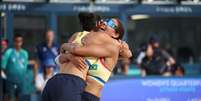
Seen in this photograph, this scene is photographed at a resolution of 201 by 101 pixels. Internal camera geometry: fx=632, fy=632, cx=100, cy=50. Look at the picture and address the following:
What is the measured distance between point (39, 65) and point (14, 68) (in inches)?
37.3

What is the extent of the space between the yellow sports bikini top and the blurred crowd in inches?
229

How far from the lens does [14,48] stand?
40.7 feet

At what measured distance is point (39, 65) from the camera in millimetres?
12938

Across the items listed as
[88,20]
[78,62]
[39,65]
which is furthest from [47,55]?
[78,62]

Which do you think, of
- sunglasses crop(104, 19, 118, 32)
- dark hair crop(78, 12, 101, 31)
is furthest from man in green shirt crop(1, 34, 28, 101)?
sunglasses crop(104, 19, 118, 32)

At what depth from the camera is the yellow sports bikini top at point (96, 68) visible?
18.4 ft

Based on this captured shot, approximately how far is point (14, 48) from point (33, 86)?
3.20 ft

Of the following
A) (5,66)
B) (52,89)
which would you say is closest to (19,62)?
(5,66)

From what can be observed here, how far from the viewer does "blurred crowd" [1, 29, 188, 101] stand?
1206 centimetres

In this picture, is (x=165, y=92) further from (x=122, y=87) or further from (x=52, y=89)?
(x=52, y=89)

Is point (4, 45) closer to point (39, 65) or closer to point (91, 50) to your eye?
point (39, 65)

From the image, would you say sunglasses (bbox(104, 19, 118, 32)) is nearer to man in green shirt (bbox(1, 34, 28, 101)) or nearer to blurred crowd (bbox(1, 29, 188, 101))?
blurred crowd (bbox(1, 29, 188, 101))

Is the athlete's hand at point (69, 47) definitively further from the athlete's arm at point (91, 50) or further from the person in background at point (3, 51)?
the person in background at point (3, 51)


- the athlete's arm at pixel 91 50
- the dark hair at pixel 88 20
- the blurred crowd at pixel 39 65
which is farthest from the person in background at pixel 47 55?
the athlete's arm at pixel 91 50
